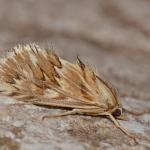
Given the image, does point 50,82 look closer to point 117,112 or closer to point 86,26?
point 117,112

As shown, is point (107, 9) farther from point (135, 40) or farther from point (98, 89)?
point (98, 89)

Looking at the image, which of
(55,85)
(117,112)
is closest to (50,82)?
(55,85)

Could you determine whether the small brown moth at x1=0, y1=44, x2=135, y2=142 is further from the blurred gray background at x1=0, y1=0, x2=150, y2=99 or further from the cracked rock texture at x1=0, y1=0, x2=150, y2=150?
the blurred gray background at x1=0, y1=0, x2=150, y2=99

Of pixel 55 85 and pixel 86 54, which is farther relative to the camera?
pixel 86 54

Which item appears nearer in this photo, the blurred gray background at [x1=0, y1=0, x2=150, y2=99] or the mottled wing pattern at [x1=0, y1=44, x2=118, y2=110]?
the mottled wing pattern at [x1=0, y1=44, x2=118, y2=110]

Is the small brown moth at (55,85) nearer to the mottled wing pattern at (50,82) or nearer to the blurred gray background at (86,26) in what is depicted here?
the mottled wing pattern at (50,82)

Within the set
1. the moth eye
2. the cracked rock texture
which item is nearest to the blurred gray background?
the cracked rock texture
